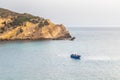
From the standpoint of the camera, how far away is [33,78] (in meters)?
71.8

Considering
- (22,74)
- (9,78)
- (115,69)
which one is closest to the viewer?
(9,78)

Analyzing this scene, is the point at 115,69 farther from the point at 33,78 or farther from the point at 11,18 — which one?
the point at 11,18

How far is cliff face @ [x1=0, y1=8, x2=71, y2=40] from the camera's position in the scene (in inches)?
6693

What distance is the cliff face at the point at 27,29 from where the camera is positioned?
170 m

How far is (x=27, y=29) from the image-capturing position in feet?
565

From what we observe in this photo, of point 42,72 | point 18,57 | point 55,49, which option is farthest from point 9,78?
point 55,49

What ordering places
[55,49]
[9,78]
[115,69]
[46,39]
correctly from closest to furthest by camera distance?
[9,78], [115,69], [55,49], [46,39]

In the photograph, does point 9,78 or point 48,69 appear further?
point 48,69

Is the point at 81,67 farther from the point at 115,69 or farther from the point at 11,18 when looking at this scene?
the point at 11,18

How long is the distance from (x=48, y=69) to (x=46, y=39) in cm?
8980

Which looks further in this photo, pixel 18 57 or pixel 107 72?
pixel 18 57

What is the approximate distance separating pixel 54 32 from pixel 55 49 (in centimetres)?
4261

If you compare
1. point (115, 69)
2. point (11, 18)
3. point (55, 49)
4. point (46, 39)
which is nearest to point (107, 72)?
point (115, 69)

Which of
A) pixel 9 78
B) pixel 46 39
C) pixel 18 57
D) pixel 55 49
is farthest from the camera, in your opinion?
pixel 46 39
